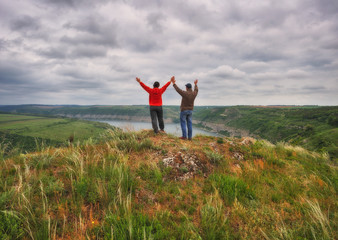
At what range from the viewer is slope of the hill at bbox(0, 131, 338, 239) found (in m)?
2.27

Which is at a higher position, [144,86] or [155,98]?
[144,86]

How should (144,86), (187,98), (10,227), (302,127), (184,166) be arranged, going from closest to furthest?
(10,227), (184,166), (144,86), (187,98), (302,127)

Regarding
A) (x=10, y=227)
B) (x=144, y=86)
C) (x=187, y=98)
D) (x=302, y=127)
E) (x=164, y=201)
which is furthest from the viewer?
(x=302, y=127)

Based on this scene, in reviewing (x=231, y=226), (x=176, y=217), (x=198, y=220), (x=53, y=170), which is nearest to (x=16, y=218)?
(x=53, y=170)

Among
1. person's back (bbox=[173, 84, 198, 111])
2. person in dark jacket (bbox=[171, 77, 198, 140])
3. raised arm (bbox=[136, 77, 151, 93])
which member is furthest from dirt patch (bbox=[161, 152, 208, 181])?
raised arm (bbox=[136, 77, 151, 93])

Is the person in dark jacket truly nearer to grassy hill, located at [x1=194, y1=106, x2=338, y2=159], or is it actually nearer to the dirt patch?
the dirt patch

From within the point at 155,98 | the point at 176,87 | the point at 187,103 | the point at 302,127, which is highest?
the point at 176,87

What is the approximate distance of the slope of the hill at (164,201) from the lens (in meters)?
2.27

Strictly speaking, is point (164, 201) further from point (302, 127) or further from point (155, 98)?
point (302, 127)

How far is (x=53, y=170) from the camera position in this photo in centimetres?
417

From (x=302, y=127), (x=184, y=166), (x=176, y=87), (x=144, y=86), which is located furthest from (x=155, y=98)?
(x=302, y=127)

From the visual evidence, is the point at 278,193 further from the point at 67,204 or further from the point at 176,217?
the point at 67,204

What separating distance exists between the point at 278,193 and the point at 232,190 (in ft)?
4.18

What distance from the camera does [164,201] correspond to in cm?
329
